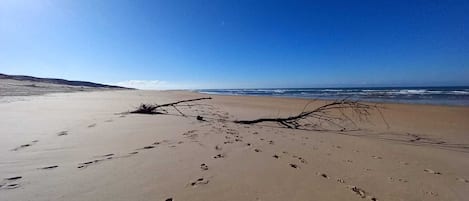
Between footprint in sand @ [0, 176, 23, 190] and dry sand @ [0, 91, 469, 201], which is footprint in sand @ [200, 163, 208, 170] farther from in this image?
footprint in sand @ [0, 176, 23, 190]

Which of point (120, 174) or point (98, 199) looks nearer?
point (98, 199)

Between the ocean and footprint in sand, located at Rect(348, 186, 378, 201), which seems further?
the ocean

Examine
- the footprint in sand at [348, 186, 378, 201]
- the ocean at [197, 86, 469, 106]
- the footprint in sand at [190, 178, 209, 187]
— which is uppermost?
the footprint in sand at [190, 178, 209, 187]

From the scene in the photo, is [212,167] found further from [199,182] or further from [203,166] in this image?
[199,182]

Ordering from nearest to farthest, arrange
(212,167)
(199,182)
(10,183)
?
(10,183)
(199,182)
(212,167)

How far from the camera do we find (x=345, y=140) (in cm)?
515

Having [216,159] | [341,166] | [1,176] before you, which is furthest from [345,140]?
[1,176]

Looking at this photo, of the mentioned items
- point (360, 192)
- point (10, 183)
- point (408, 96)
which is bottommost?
point (408, 96)

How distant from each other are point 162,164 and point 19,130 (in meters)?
3.43

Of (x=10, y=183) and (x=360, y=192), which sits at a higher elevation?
(x=10, y=183)

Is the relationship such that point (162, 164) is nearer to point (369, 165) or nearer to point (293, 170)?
point (293, 170)

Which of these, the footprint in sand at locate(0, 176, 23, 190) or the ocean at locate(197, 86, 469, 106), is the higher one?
the footprint in sand at locate(0, 176, 23, 190)

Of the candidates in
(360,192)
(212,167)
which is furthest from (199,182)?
(360,192)

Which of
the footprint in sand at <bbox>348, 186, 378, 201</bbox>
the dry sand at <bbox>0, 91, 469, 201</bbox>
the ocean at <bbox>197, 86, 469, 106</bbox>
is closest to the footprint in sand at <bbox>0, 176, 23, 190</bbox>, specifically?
the dry sand at <bbox>0, 91, 469, 201</bbox>
